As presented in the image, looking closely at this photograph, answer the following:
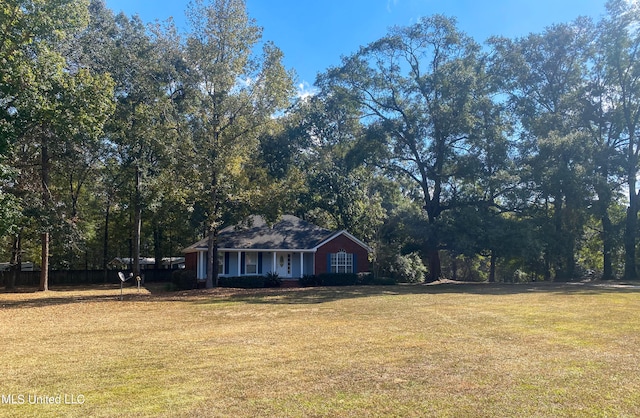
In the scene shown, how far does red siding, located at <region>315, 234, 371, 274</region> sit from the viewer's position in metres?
30.8

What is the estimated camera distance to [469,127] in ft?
98.8

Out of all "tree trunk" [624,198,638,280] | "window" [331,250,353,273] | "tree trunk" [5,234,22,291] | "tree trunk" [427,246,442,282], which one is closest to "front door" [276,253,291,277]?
"window" [331,250,353,273]

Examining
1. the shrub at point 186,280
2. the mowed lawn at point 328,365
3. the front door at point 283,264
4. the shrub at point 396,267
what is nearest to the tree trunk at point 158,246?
the shrub at point 186,280

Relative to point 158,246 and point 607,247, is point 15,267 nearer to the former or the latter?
point 158,246

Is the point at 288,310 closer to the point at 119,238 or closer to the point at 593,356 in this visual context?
the point at 593,356

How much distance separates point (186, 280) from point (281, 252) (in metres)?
6.08

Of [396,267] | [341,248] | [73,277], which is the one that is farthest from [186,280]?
[396,267]

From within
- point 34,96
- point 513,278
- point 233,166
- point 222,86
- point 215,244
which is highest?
point 222,86

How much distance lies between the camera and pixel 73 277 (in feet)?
124

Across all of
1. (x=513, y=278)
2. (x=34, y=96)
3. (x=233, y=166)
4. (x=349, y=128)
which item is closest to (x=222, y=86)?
(x=233, y=166)

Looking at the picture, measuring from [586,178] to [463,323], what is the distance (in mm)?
23375

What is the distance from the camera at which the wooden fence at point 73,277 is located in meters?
34.8

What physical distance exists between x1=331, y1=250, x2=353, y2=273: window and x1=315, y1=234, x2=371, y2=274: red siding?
0.88 feet

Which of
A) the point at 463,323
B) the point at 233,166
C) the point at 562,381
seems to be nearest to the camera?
the point at 562,381
